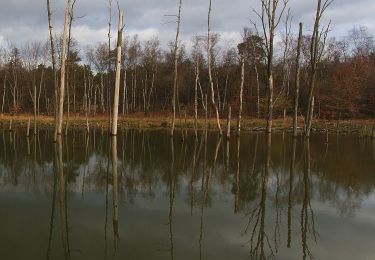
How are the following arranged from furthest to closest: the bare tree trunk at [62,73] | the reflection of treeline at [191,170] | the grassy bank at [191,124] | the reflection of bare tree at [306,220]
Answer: the grassy bank at [191,124]
the bare tree trunk at [62,73]
the reflection of treeline at [191,170]
the reflection of bare tree at [306,220]

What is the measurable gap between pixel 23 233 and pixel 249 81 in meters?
40.4

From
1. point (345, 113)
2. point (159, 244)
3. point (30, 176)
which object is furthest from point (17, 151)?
point (345, 113)

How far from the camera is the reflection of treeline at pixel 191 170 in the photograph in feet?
29.0

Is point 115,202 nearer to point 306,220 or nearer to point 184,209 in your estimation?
point 184,209

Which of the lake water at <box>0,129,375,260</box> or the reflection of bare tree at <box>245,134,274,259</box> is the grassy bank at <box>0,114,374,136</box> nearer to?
the lake water at <box>0,129,375,260</box>

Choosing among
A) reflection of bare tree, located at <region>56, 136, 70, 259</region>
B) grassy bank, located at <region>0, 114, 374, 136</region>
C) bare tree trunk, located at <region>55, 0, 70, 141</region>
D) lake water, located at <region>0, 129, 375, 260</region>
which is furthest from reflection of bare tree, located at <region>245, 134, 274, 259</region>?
grassy bank, located at <region>0, 114, 374, 136</region>

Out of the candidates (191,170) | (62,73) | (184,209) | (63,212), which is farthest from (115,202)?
(62,73)

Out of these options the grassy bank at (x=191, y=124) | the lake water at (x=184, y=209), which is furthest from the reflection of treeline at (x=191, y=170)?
the grassy bank at (x=191, y=124)

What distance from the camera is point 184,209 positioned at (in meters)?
7.06

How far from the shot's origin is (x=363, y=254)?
202 inches

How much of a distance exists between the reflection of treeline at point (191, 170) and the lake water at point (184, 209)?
34 mm

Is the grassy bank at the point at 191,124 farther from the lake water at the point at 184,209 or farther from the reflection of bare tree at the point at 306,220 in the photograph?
the reflection of bare tree at the point at 306,220

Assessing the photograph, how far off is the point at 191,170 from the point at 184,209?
4.32 meters

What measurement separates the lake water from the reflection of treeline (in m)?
0.03
